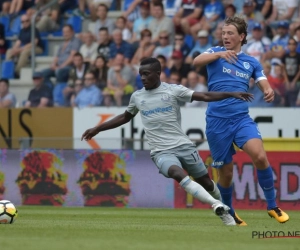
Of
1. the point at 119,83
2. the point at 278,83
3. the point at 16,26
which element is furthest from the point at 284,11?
the point at 16,26

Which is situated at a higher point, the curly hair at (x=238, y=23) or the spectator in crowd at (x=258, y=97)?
the curly hair at (x=238, y=23)

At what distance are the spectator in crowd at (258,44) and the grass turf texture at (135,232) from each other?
18.0ft

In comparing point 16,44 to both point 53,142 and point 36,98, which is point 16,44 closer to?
point 36,98

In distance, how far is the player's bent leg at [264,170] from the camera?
37.1 feet

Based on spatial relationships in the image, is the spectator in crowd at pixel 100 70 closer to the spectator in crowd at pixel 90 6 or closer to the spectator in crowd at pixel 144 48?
the spectator in crowd at pixel 144 48

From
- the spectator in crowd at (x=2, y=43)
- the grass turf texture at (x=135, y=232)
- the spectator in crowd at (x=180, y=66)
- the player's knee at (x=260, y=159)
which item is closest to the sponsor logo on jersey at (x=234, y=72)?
the player's knee at (x=260, y=159)

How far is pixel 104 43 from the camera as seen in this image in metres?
22.1

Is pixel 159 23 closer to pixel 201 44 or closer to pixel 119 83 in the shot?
pixel 201 44

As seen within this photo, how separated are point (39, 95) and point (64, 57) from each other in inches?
64.4

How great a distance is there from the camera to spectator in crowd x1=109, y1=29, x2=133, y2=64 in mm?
21562

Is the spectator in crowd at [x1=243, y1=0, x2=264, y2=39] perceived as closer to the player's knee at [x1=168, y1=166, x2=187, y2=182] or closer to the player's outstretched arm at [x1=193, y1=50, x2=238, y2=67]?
the player's outstretched arm at [x1=193, y1=50, x2=238, y2=67]

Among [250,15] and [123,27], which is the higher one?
[250,15]

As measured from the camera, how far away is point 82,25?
78.4 ft

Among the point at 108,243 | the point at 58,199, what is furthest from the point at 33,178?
the point at 108,243
